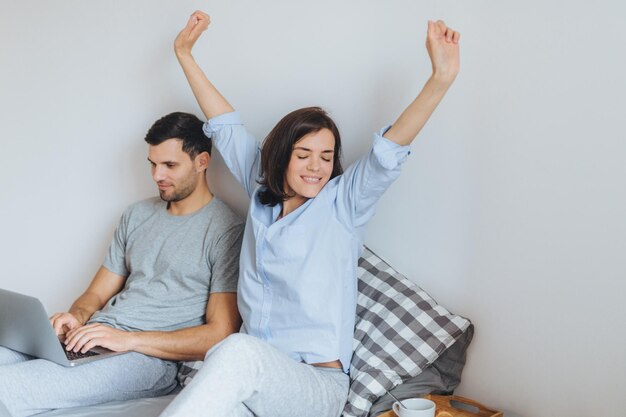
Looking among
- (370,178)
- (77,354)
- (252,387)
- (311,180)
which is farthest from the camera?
(77,354)

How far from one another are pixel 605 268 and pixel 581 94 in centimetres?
39

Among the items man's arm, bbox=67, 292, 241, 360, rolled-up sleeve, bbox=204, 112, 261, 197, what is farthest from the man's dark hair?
man's arm, bbox=67, 292, 241, 360

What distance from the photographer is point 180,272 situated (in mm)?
2324

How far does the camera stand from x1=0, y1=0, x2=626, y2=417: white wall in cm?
175

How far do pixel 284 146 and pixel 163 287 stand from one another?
0.63 m

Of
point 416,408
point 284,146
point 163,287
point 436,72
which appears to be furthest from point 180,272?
point 436,72

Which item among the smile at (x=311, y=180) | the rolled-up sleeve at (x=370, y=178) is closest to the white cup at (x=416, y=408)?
the rolled-up sleeve at (x=370, y=178)

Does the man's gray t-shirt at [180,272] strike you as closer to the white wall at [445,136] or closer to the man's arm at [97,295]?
the man's arm at [97,295]

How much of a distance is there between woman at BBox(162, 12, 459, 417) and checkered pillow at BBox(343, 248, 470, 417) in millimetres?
46

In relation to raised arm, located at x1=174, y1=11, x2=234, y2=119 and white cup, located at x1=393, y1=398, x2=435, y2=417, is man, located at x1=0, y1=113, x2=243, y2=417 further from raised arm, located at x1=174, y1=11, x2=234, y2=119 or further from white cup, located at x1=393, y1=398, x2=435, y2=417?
white cup, located at x1=393, y1=398, x2=435, y2=417

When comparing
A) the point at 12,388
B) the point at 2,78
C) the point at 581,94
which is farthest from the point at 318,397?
the point at 2,78

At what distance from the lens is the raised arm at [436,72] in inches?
70.5

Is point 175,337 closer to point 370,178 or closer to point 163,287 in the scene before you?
point 163,287

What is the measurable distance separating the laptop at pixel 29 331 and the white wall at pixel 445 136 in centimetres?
78
